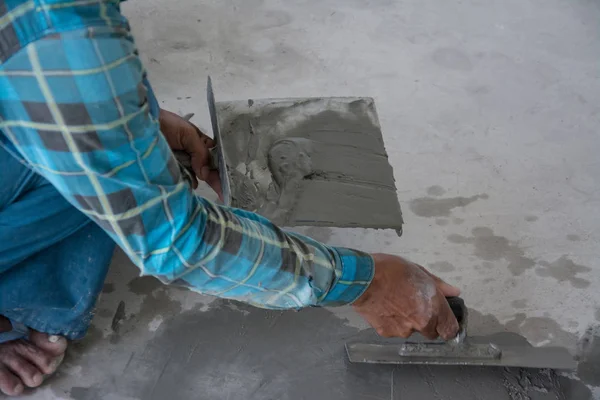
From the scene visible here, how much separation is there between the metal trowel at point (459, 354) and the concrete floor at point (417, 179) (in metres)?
0.06

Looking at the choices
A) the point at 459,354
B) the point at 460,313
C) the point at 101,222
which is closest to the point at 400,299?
the point at 460,313

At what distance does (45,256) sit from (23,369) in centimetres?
33

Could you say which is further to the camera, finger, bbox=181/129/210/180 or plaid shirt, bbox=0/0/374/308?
finger, bbox=181/129/210/180

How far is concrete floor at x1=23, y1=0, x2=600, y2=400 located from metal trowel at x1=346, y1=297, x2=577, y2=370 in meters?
0.06

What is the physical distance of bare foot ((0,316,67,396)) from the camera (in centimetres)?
170

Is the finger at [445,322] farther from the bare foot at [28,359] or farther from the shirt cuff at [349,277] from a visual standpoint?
the bare foot at [28,359]

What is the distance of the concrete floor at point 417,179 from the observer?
1.77 meters

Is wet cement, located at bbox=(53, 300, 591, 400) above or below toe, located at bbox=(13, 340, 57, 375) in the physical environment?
below

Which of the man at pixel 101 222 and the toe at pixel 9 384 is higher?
the man at pixel 101 222

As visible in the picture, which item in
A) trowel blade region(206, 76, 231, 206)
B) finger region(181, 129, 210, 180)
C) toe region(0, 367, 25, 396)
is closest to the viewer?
toe region(0, 367, 25, 396)

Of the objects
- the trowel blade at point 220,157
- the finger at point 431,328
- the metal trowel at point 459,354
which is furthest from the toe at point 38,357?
the finger at point 431,328

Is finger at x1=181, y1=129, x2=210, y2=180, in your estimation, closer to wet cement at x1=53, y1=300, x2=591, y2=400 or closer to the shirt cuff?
wet cement at x1=53, y1=300, x2=591, y2=400

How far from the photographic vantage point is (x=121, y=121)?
1012 millimetres

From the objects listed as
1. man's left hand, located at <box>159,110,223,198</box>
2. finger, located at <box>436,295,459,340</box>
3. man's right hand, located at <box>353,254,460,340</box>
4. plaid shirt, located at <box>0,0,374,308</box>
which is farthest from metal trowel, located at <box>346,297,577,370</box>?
man's left hand, located at <box>159,110,223,198</box>
